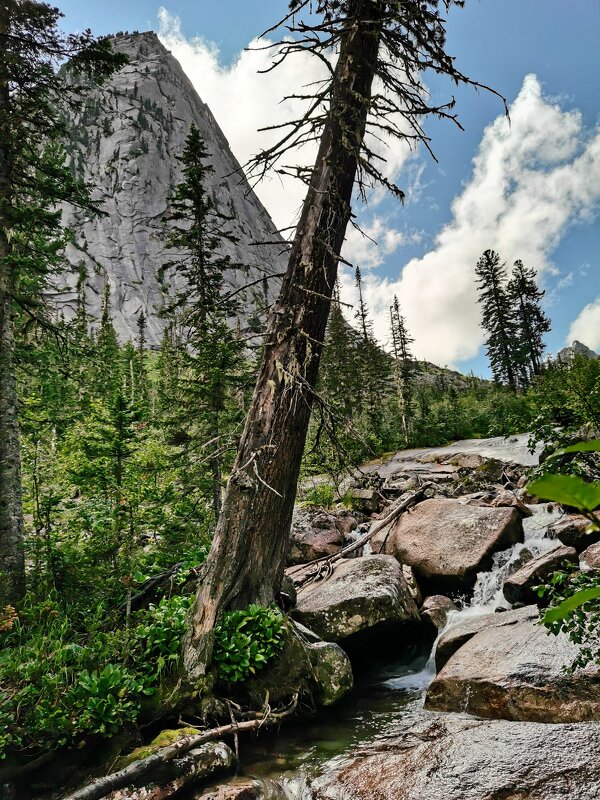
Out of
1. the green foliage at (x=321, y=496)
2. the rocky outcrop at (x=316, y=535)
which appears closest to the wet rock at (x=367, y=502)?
the green foliage at (x=321, y=496)

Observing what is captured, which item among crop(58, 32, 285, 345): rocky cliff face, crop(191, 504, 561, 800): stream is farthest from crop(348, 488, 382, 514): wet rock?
crop(58, 32, 285, 345): rocky cliff face

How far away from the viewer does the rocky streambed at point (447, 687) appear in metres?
3.65

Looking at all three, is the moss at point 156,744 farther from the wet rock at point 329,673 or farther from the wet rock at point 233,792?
the wet rock at point 329,673

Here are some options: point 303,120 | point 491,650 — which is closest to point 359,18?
point 303,120

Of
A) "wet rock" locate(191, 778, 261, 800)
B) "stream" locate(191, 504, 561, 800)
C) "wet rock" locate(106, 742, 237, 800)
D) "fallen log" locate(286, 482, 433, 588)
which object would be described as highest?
"fallen log" locate(286, 482, 433, 588)

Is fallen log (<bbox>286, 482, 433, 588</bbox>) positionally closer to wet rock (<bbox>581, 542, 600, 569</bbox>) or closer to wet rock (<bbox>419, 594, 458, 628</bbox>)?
wet rock (<bbox>419, 594, 458, 628</bbox>)

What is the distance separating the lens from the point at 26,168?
380 inches

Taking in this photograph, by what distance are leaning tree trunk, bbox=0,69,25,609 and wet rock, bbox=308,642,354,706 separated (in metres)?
4.36

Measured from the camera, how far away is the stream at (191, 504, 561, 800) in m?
4.36

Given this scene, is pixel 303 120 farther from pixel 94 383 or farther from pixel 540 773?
pixel 94 383

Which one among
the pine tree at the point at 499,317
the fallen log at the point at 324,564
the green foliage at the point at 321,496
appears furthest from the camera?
the pine tree at the point at 499,317

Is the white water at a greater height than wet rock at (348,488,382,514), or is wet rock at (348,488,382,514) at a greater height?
wet rock at (348,488,382,514)

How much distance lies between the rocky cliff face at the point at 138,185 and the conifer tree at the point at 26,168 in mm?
88073

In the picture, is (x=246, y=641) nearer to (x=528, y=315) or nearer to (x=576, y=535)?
(x=576, y=535)
